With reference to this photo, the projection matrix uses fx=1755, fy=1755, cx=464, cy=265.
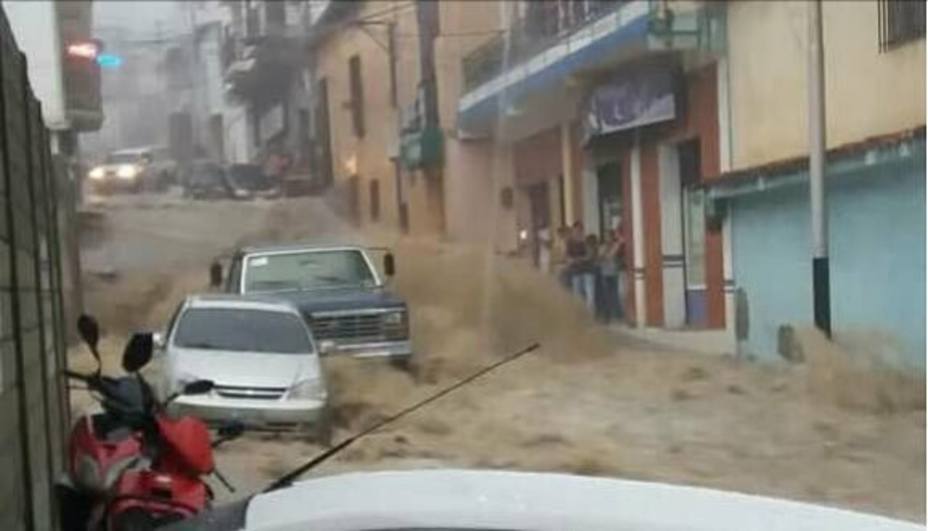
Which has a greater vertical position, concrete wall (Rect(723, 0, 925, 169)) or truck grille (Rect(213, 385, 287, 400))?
concrete wall (Rect(723, 0, 925, 169))

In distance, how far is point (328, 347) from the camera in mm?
13938

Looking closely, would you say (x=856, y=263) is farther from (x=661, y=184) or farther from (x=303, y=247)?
(x=661, y=184)

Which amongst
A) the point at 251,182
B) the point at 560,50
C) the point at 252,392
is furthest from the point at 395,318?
the point at 251,182

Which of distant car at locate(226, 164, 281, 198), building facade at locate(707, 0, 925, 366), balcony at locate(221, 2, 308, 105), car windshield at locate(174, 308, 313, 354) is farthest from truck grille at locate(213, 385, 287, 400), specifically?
balcony at locate(221, 2, 308, 105)

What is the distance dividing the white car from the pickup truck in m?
10.3

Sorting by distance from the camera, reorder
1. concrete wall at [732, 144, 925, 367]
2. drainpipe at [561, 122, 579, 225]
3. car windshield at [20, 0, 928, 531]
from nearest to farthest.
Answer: car windshield at [20, 0, 928, 531]
concrete wall at [732, 144, 925, 367]
drainpipe at [561, 122, 579, 225]

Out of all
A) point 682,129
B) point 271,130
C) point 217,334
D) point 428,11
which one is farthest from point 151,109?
point 217,334

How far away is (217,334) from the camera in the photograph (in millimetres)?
12797

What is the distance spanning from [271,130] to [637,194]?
32.2ft

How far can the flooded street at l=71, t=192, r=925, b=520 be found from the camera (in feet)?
35.5

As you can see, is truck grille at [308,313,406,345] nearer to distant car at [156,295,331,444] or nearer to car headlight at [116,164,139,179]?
distant car at [156,295,331,444]

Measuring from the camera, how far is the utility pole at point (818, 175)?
47.9ft

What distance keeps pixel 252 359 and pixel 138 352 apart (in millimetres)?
7118

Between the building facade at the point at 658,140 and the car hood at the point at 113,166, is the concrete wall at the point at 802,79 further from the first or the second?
the car hood at the point at 113,166
